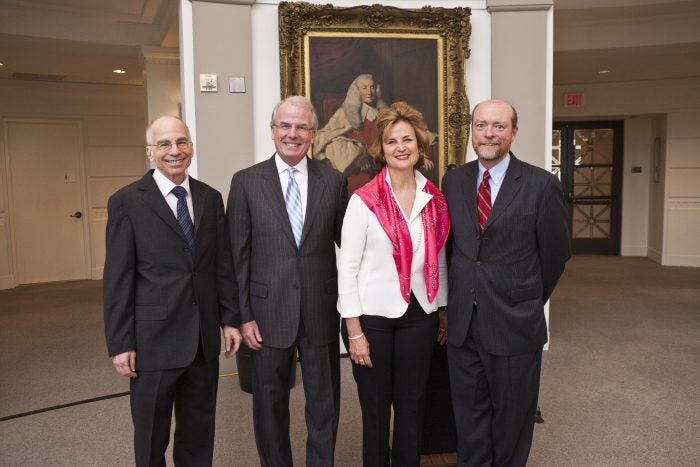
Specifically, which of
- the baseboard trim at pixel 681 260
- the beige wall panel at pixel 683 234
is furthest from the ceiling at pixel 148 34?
the baseboard trim at pixel 681 260

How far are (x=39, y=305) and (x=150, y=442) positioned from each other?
A: 5.76m

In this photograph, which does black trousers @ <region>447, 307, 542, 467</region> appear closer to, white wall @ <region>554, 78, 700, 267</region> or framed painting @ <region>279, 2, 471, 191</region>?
framed painting @ <region>279, 2, 471, 191</region>

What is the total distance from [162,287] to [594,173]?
9.96 meters

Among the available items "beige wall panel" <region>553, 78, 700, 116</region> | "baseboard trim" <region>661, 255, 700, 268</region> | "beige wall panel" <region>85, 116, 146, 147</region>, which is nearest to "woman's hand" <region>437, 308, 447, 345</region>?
"beige wall panel" <region>85, 116, 146, 147</region>

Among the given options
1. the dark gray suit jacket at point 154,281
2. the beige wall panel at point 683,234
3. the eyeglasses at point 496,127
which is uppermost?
the eyeglasses at point 496,127

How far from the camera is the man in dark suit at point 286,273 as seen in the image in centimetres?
232

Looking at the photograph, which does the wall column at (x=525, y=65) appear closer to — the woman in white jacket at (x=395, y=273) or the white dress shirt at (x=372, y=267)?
the woman in white jacket at (x=395, y=273)

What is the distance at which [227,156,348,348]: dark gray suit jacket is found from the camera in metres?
2.32

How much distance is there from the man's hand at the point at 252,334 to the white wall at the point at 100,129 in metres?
7.44

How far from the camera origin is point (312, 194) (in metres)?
2.37

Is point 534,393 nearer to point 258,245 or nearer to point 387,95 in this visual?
point 258,245

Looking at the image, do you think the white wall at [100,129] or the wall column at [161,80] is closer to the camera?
the wall column at [161,80]

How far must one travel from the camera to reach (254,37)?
4203mm

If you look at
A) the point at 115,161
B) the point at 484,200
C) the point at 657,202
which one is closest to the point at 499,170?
the point at 484,200
